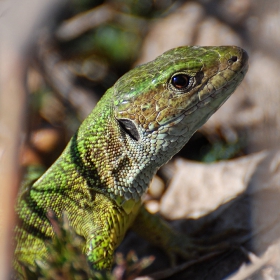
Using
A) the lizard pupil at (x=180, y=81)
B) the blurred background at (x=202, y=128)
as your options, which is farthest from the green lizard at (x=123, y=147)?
the blurred background at (x=202, y=128)

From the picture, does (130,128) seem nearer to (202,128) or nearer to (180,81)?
(180,81)

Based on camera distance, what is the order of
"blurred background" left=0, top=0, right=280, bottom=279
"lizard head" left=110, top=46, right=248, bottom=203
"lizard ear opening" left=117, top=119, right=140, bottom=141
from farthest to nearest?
"lizard ear opening" left=117, top=119, right=140, bottom=141
"lizard head" left=110, top=46, right=248, bottom=203
"blurred background" left=0, top=0, right=280, bottom=279

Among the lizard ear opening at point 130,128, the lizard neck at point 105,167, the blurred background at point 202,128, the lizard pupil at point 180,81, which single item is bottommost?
the blurred background at point 202,128

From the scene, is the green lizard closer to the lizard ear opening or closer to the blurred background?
the lizard ear opening

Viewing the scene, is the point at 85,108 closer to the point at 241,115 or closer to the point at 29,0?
the point at 241,115

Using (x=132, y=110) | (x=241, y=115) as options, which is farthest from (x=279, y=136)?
(x=132, y=110)

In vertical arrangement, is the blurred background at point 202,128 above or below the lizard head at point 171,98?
below

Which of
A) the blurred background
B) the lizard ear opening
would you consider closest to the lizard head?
the lizard ear opening

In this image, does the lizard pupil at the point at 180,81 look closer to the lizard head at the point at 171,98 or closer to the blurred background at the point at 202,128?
the lizard head at the point at 171,98
